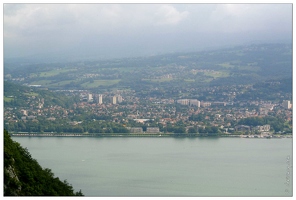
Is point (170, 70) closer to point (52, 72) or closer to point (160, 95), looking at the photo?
point (160, 95)

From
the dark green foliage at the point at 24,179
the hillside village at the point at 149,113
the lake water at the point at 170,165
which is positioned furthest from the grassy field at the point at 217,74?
the dark green foliage at the point at 24,179

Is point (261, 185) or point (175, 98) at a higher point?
point (175, 98)

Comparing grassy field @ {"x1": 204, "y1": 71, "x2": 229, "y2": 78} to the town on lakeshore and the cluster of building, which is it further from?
the cluster of building

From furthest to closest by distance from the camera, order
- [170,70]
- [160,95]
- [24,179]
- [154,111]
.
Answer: [170,70] → [160,95] → [154,111] → [24,179]

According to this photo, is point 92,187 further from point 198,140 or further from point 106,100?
point 106,100

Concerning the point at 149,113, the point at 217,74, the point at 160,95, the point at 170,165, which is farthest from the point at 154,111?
the point at 170,165

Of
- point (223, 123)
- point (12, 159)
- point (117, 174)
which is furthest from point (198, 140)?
point (12, 159)
